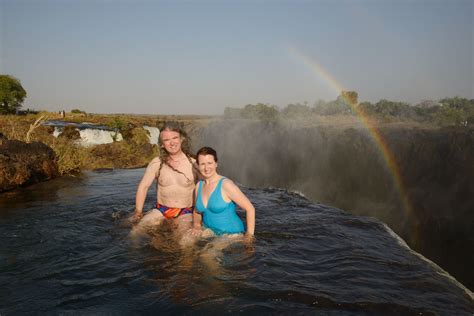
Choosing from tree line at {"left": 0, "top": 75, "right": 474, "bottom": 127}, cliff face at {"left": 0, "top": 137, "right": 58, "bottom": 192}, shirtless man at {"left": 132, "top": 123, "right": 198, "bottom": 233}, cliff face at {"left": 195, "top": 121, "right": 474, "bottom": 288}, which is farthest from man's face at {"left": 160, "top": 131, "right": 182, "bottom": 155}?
tree line at {"left": 0, "top": 75, "right": 474, "bottom": 127}

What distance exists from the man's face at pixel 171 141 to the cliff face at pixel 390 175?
4.30 m

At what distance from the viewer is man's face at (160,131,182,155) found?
5.15 m

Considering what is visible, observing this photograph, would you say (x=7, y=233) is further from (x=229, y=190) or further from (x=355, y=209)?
(x=355, y=209)

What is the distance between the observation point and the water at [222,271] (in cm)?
296

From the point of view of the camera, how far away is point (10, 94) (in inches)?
2506

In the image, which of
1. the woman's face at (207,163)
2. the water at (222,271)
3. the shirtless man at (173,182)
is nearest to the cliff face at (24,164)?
the water at (222,271)

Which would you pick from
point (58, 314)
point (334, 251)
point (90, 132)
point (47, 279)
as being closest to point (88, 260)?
point (47, 279)

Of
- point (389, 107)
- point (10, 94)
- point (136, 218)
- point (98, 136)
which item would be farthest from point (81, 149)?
point (10, 94)

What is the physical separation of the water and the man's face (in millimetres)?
1219

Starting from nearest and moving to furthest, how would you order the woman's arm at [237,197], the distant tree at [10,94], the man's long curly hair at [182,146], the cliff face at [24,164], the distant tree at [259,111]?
the woman's arm at [237,197], the man's long curly hair at [182,146], the cliff face at [24,164], the distant tree at [259,111], the distant tree at [10,94]

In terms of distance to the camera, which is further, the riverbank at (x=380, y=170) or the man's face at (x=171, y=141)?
the riverbank at (x=380, y=170)

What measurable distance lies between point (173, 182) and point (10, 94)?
7265 centimetres

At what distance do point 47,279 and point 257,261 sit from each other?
2.25m

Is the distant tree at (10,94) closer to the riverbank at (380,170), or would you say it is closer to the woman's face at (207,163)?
the riverbank at (380,170)
